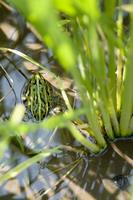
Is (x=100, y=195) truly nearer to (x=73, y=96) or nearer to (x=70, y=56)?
(x=73, y=96)

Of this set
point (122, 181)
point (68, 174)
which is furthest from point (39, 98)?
point (122, 181)

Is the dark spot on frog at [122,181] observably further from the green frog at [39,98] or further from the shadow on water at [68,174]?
the green frog at [39,98]

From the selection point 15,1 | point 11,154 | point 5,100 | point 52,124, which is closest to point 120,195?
point 11,154

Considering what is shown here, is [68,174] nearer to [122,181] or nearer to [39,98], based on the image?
[122,181]

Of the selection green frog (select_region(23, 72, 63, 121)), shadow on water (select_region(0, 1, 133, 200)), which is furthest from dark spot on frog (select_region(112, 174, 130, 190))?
green frog (select_region(23, 72, 63, 121))

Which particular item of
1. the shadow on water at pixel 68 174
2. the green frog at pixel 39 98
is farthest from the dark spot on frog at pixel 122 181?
the green frog at pixel 39 98
